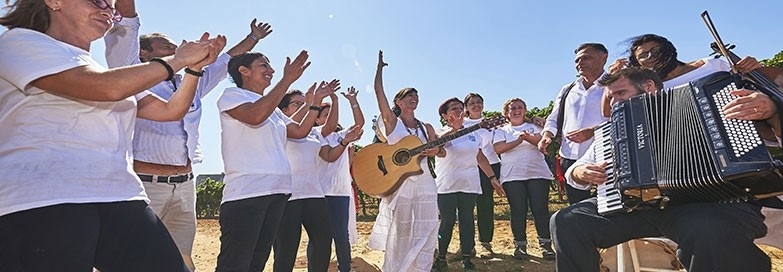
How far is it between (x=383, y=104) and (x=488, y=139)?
2.20 m

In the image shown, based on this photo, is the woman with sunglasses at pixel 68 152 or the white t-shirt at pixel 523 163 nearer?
the woman with sunglasses at pixel 68 152

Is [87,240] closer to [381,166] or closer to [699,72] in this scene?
[381,166]

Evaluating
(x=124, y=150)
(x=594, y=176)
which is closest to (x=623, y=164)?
(x=594, y=176)

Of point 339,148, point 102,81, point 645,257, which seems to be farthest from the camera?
point 339,148

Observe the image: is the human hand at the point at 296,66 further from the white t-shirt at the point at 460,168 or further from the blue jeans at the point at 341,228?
the white t-shirt at the point at 460,168

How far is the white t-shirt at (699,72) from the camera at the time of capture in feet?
11.8

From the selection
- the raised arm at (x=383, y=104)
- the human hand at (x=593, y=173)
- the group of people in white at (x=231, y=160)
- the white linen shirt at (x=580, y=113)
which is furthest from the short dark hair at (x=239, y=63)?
the white linen shirt at (x=580, y=113)

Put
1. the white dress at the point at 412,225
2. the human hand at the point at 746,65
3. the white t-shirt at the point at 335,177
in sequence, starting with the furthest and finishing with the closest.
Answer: the white t-shirt at the point at 335,177 → the white dress at the point at 412,225 → the human hand at the point at 746,65

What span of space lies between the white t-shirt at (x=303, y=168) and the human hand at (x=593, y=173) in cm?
218

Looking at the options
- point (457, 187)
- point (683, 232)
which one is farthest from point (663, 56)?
point (457, 187)

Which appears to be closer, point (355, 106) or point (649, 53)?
point (649, 53)

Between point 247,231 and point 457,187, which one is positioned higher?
point 457,187

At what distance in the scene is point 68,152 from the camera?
1.63 metres

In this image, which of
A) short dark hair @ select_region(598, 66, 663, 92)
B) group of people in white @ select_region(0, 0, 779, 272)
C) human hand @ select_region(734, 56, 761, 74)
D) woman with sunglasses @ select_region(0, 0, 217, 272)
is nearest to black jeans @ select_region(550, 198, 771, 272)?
group of people in white @ select_region(0, 0, 779, 272)
